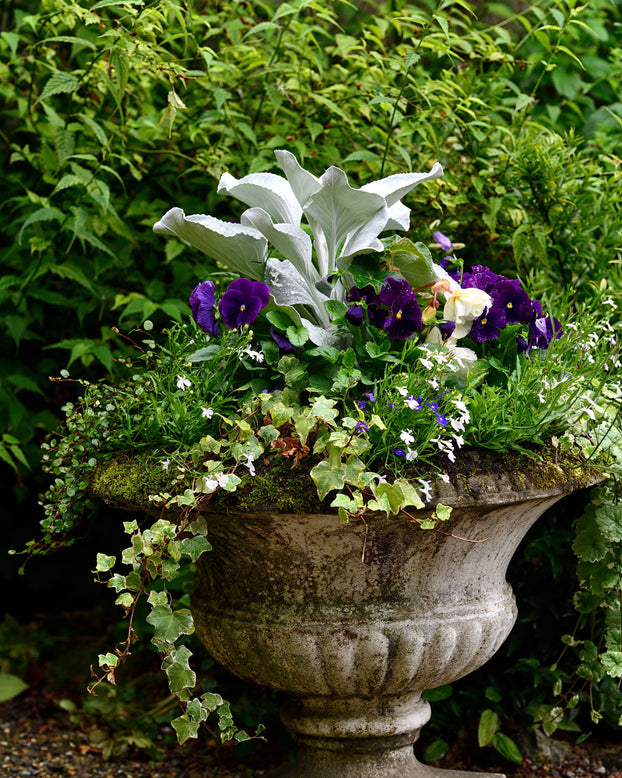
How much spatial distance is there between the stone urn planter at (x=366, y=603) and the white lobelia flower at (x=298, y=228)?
1.41 ft

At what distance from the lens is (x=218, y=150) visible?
2426 mm

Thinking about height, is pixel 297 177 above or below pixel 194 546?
above

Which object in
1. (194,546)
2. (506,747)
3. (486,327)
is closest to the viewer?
(194,546)

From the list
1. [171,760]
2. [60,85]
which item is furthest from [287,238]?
[171,760]

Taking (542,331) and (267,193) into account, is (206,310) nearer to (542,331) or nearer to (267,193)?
(267,193)

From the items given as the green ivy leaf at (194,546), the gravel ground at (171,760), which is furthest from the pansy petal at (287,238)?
the gravel ground at (171,760)

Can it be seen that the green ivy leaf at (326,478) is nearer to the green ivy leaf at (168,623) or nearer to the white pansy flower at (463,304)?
the green ivy leaf at (168,623)

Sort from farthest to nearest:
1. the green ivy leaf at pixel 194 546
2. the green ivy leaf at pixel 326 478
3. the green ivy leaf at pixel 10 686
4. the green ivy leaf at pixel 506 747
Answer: the green ivy leaf at pixel 10 686 < the green ivy leaf at pixel 506 747 < the green ivy leaf at pixel 194 546 < the green ivy leaf at pixel 326 478

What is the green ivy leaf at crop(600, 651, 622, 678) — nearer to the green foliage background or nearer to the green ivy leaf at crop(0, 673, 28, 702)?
the green foliage background

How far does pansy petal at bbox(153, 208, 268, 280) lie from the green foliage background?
1.39ft

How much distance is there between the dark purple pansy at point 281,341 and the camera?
1.69 m

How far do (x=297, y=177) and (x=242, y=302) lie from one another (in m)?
0.32

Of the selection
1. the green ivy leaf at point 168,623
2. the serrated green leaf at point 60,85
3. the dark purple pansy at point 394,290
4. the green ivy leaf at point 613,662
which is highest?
Result: the serrated green leaf at point 60,85

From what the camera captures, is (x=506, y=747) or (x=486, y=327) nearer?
(x=486, y=327)
